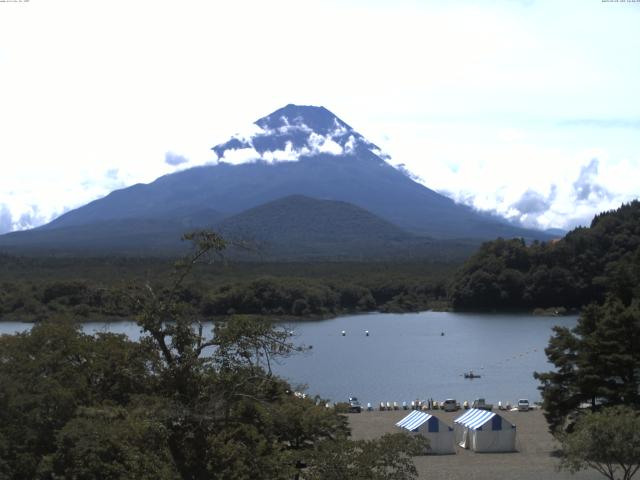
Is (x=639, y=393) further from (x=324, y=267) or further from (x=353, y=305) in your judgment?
(x=324, y=267)

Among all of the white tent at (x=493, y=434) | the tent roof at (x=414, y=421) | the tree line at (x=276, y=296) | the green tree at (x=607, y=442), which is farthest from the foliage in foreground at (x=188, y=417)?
the tree line at (x=276, y=296)

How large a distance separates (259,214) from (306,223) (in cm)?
558

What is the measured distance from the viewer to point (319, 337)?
43.4 metres

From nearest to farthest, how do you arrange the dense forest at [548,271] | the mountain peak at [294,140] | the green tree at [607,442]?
the green tree at [607,442]
the dense forest at [548,271]
the mountain peak at [294,140]

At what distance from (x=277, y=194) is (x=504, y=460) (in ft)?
403

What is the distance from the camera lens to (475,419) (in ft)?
61.7

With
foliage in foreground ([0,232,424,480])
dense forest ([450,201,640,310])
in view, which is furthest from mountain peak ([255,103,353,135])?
foliage in foreground ([0,232,424,480])

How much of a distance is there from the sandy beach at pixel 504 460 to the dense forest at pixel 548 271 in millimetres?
34772

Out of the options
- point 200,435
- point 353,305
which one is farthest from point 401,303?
point 200,435

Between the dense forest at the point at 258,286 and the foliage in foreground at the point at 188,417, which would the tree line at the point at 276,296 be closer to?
the dense forest at the point at 258,286

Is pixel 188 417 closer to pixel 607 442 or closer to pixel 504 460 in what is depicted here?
pixel 607 442

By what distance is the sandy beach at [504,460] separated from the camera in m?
15.8

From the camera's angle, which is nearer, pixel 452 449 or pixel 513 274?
pixel 452 449

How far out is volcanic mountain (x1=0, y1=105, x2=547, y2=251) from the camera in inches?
4503
